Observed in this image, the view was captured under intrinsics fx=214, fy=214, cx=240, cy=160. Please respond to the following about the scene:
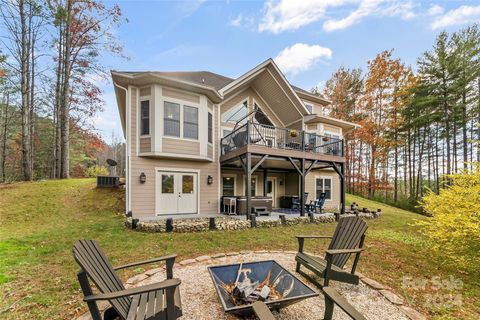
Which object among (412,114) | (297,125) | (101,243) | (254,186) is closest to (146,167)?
(101,243)

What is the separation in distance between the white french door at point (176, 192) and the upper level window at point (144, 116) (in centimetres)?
187

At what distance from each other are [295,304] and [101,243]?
16.7 ft

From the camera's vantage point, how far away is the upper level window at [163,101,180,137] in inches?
356

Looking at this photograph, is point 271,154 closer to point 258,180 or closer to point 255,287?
point 258,180

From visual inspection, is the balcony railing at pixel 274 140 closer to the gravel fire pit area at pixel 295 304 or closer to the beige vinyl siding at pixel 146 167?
the beige vinyl siding at pixel 146 167

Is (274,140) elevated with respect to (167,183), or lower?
elevated

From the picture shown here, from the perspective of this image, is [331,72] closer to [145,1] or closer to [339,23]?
[339,23]

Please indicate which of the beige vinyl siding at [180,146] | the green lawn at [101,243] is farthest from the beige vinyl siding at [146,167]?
the green lawn at [101,243]

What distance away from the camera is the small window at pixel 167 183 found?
30.7 feet

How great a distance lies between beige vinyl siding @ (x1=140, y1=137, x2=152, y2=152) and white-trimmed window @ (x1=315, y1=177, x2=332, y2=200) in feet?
34.6

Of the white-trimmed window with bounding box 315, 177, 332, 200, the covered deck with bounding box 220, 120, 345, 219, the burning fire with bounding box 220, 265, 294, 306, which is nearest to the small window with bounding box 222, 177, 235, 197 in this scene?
the covered deck with bounding box 220, 120, 345, 219

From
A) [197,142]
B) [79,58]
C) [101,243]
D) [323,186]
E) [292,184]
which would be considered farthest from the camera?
[323,186]

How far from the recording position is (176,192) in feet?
31.4

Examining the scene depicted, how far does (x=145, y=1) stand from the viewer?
33.4ft
